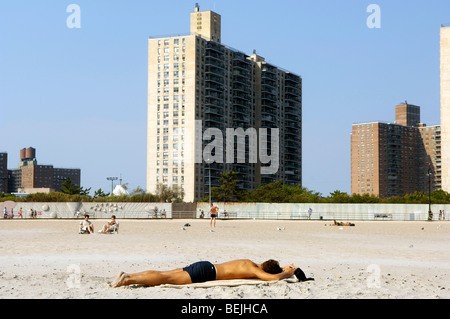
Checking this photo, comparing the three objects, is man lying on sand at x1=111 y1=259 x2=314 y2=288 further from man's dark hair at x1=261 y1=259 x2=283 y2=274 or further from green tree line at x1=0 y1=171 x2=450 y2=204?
Result: green tree line at x1=0 y1=171 x2=450 y2=204

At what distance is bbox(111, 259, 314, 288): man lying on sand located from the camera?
9.12 m

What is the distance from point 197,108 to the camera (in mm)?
127250

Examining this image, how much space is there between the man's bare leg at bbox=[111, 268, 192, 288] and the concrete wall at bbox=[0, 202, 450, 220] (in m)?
55.1

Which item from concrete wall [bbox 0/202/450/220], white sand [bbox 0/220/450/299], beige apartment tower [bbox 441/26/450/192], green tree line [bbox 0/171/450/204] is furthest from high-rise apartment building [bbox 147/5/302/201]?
white sand [bbox 0/220/450/299]

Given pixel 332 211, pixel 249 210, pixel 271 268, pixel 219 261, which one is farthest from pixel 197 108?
pixel 271 268

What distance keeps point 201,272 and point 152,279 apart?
0.79 m

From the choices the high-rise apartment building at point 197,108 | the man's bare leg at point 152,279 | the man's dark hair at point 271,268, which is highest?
the high-rise apartment building at point 197,108

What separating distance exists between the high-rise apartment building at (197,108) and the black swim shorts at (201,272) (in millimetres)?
112309

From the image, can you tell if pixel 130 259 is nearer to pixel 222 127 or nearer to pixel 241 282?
pixel 241 282

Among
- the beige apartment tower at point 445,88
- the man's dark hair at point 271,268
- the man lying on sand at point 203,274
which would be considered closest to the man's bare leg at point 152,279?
the man lying on sand at point 203,274

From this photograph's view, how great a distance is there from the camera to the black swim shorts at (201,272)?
922cm

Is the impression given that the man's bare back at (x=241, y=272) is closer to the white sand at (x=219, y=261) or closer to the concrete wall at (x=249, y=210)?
the white sand at (x=219, y=261)
